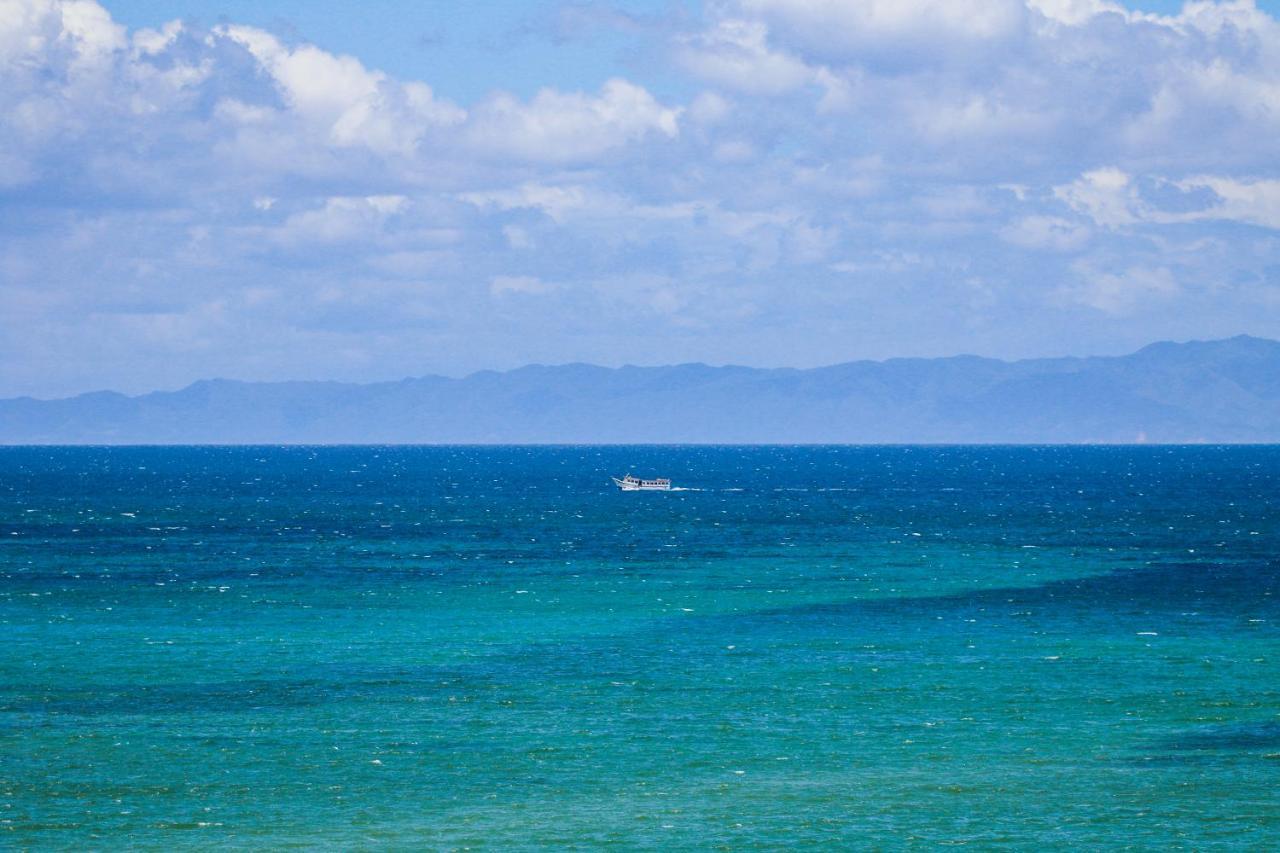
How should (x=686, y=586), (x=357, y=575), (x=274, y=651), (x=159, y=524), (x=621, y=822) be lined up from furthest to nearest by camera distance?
(x=159, y=524), (x=357, y=575), (x=686, y=586), (x=274, y=651), (x=621, y=822)

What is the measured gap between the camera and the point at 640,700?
52.5 metres

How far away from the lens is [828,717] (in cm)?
4950

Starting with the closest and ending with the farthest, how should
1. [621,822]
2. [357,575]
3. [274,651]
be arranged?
[621,822] → [274,651] → [357,575]

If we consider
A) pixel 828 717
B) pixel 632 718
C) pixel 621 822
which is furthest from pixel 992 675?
pixel 621 822

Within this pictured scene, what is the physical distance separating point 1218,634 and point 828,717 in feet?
84.5

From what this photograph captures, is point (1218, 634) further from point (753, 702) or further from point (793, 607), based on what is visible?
point (753, 702)

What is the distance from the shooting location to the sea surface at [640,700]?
1489 inches

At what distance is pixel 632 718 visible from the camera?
49375 millimetres

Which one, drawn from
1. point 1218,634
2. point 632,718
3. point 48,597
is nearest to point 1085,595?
point 1218,634

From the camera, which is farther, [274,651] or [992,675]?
[274,651]

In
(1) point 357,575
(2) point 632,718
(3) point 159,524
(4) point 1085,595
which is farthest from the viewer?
(3) point 159,524

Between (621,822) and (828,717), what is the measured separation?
528 inches

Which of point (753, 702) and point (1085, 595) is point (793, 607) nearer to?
point (1085, 595)

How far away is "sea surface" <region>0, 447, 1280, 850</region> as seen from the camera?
3781cm
